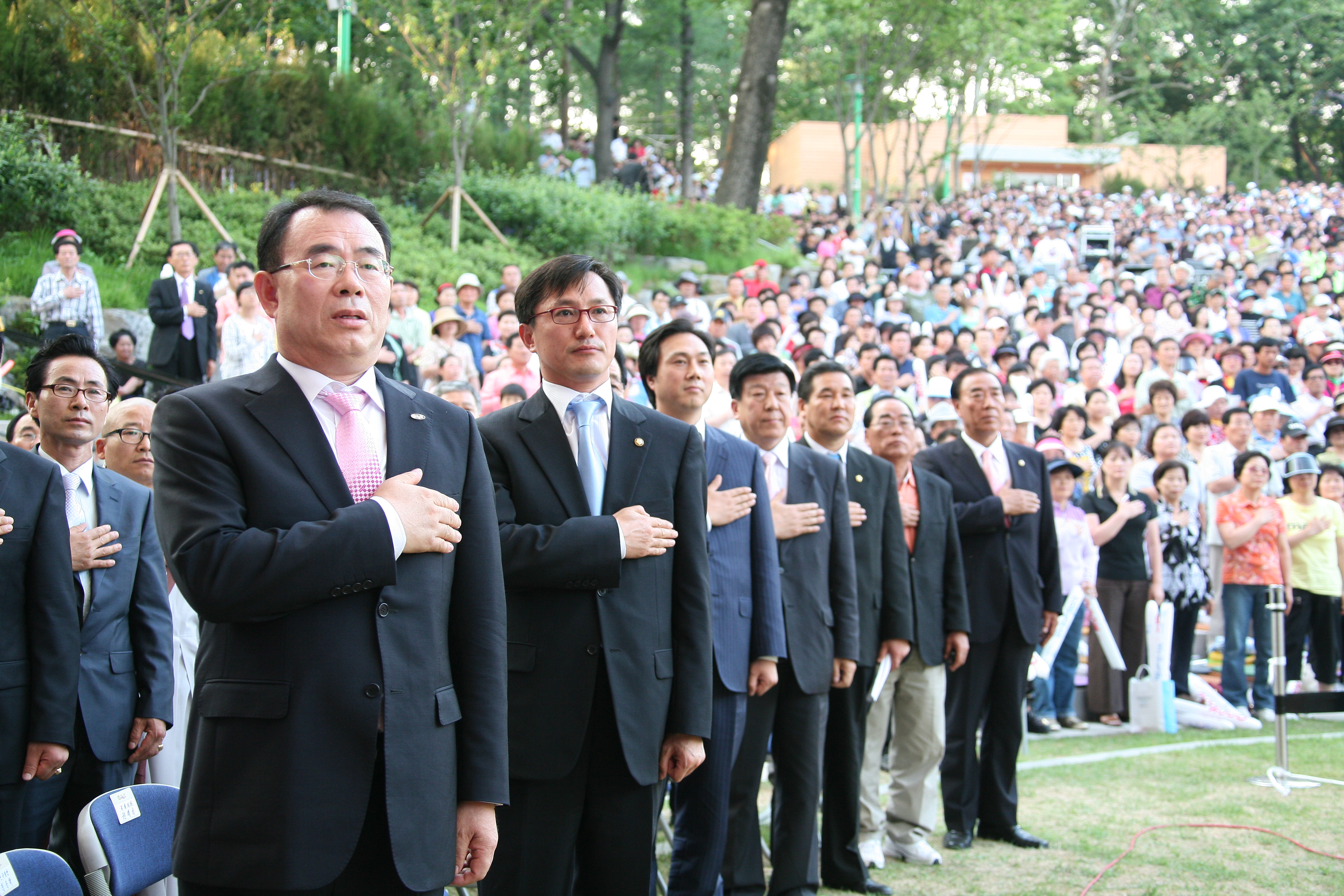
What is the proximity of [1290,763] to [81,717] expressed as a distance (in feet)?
20.1

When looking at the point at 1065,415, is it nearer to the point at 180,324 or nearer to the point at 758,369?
the point at 758,369

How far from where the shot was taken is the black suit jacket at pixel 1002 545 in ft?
16.9

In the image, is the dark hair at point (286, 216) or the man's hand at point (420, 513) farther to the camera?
the dark hair at point (286, 216)

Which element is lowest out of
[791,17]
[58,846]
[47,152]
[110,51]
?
[58,846]

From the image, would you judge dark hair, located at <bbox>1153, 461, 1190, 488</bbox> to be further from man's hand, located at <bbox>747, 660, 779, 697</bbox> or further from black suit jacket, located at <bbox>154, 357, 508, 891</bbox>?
black suit jacket, located at <bbox>154, 357, 508, 891</bbox>

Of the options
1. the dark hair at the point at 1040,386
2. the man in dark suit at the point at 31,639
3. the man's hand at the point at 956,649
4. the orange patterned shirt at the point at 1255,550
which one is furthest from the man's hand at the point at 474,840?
the dark hair at the point at 1040,386

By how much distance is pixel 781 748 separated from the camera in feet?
13.7

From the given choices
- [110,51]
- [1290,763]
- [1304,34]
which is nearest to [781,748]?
[1290,763]

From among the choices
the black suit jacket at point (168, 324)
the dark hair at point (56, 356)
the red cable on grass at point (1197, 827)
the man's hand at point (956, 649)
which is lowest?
the red cable on grass at point (1197, 827)

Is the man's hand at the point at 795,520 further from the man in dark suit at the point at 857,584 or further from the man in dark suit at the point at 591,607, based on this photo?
the man in dark suit at the point at 591,607

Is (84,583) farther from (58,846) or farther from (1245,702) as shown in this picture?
(1245,702)

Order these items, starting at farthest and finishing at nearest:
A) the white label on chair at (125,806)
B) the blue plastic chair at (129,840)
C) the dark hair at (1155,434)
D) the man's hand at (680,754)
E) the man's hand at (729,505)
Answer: the dark hair at (1155,434) < the man's hand at (729,505) < the man's hand at (680,754) < the white label on chair at (125,806) < the blue plastic chair at (129,840)

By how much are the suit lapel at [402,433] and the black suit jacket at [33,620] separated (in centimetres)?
162

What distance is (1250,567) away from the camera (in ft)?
26.6
